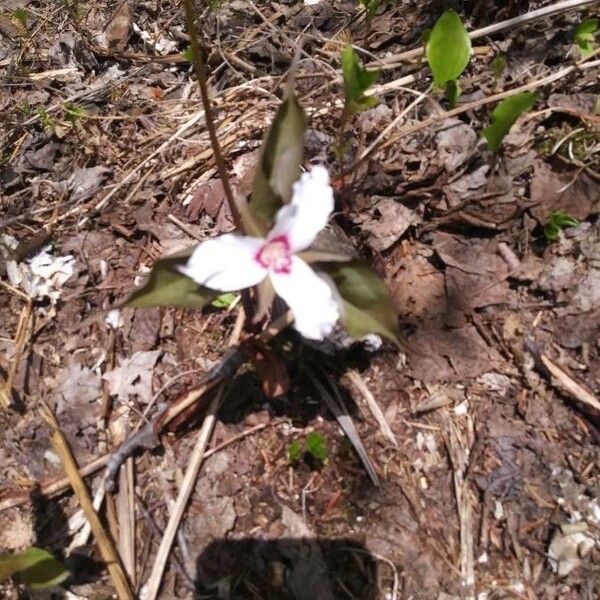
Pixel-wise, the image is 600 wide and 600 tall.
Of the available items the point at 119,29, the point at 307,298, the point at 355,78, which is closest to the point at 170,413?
the point at 307,298

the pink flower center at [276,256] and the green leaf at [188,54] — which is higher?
the green leaf at [188,54]

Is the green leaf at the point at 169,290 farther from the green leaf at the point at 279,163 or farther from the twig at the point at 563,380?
the twig at the point at 563,380

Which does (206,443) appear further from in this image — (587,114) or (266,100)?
(587,114)

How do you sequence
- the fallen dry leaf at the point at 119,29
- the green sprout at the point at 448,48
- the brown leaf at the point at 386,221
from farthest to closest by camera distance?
the fallen dry leaf at the point at 119,29
the brown leaf at the point at 386,221
the green sprout at the point at 448,48

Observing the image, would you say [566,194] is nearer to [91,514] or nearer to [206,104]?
[206,104]

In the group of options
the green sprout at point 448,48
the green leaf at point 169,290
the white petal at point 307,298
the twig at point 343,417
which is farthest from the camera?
the green sprout at point 448,48

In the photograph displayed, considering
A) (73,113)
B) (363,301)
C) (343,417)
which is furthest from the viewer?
(73,113)

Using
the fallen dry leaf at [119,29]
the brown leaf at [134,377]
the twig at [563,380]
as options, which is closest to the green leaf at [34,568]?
the brown leaf at [134,377]
